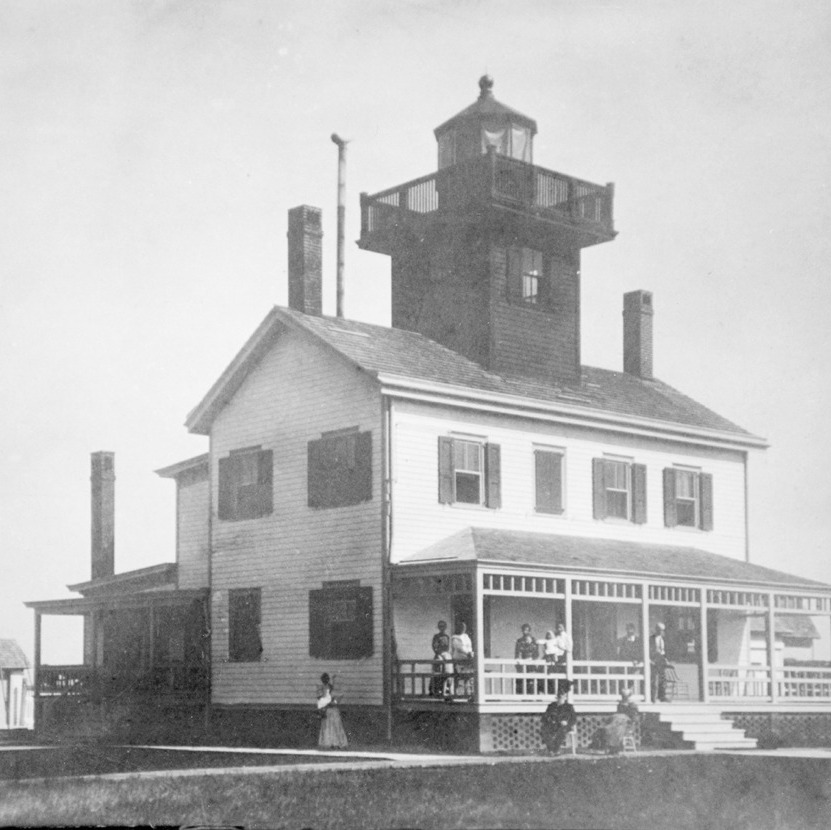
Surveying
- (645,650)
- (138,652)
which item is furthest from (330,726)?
(138,652)

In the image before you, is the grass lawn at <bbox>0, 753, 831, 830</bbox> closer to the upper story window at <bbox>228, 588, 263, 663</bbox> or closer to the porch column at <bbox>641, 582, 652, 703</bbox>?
the porch column at <bbox>641, 582, 652, 703</bbox>

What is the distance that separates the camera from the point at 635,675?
28641mm

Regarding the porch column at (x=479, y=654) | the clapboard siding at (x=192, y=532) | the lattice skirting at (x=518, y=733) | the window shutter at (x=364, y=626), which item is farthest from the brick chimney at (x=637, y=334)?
the porch column at (x=479, y=654)

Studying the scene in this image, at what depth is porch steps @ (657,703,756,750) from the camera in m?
27.9

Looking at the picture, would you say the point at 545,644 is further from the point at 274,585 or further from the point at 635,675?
the point at 274,585

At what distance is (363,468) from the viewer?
28703 mm

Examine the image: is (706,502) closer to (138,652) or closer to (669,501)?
(669,501)

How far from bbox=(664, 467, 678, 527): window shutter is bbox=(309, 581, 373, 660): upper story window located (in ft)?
27.1

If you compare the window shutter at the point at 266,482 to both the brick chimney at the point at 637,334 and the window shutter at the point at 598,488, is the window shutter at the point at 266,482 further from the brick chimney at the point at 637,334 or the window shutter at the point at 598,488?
the brick chimney at the point at 637,334

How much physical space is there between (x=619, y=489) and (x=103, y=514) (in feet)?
54.2

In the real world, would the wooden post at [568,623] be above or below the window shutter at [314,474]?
below

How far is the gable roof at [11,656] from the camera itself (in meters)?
69.9

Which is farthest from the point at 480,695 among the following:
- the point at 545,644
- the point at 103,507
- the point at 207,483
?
the point at 103,507

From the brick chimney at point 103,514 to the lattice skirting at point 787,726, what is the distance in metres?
19.2
